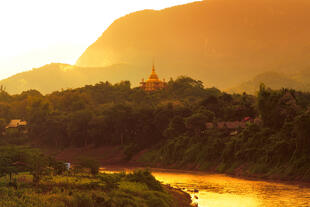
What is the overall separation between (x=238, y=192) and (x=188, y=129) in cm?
4120

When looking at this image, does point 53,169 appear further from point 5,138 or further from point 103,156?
point 5,138

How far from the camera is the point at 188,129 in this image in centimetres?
9338

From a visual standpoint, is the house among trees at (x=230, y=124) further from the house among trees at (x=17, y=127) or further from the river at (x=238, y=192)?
the house among trees at (x=17, y=127)

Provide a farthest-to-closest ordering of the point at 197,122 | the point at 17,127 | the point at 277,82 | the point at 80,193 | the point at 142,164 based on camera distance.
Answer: the point at 277,82
the point at 17,127
the point at 142,164
the point at 197,122
the point at 80,193

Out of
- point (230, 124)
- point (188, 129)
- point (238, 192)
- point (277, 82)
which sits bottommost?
point (238, 192)

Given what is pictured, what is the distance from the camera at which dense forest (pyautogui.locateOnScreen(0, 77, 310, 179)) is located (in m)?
69.1

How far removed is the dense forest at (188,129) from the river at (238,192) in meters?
6.10

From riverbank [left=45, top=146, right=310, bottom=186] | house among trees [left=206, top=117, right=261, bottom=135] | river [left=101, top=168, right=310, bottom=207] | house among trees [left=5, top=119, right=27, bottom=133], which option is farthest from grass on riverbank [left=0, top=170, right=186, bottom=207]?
house among trees [left=5, top=119, right=27, bottom=133]

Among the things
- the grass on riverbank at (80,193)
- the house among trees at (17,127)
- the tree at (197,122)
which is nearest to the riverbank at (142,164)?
the tree at (197,122)

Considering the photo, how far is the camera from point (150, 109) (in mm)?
104812

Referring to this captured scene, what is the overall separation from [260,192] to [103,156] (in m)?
55.1

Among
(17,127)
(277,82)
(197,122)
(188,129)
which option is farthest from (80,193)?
(277,82)

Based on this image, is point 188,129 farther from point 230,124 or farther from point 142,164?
point 142,164

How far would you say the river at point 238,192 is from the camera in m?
45.3
